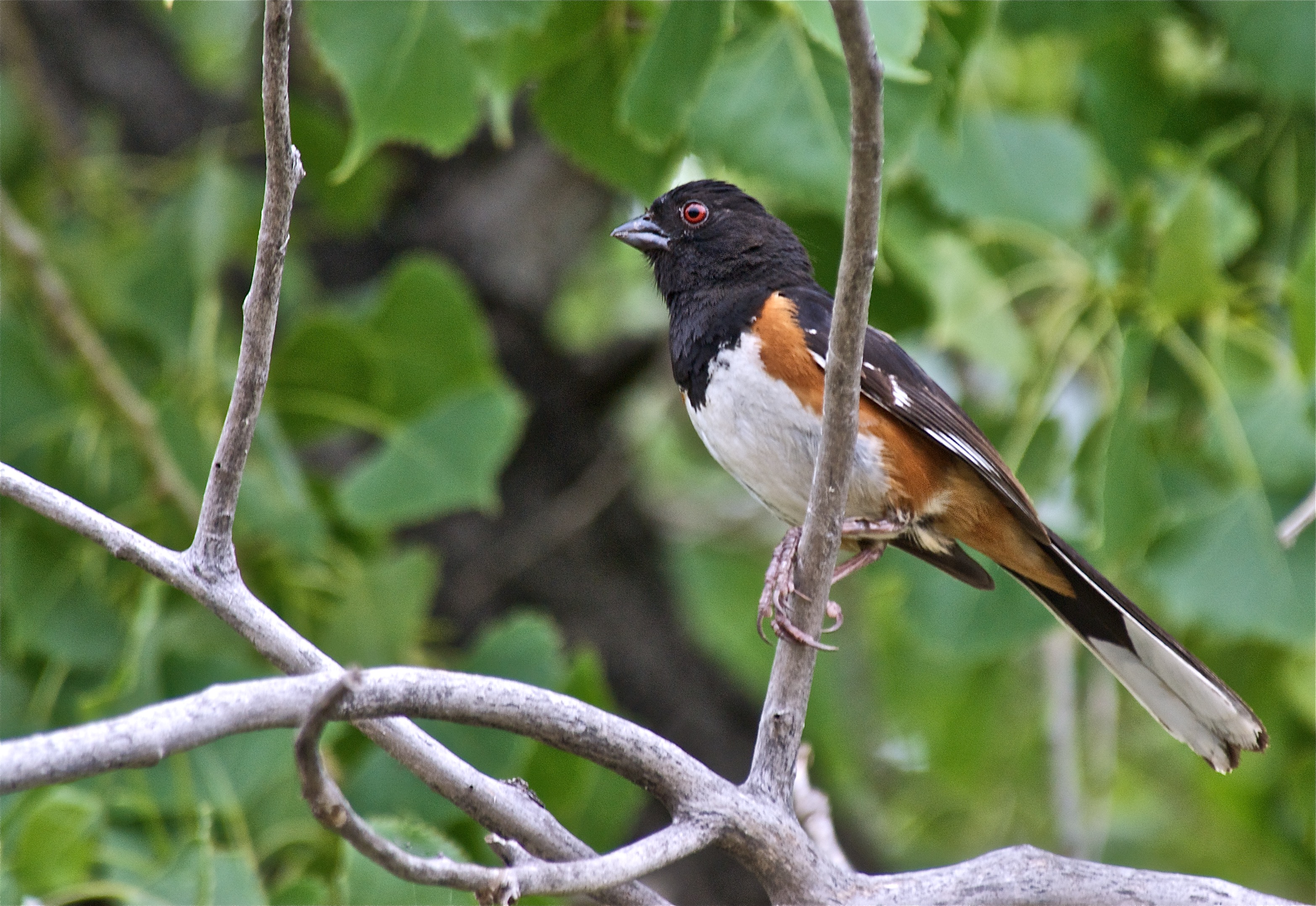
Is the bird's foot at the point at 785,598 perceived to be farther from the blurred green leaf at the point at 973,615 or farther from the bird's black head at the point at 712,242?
the blurred green leaf at the point at 973,615

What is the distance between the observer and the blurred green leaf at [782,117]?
274 cm

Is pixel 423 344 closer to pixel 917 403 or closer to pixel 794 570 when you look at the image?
pixel 917 403

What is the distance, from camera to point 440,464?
3.48 metres

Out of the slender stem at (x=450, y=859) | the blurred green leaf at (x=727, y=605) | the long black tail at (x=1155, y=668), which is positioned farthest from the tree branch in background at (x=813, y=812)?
the blurred green leaf at (x=727, y=605)

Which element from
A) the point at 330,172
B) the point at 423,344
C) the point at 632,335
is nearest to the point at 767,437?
the point at 423,344

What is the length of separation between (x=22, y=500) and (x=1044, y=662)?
3932 millimetres

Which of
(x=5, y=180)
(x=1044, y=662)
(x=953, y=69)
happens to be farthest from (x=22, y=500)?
(x=1044, y=662)

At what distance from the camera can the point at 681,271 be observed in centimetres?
311

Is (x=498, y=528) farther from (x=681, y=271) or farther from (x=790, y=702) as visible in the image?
(x=790, y=702)

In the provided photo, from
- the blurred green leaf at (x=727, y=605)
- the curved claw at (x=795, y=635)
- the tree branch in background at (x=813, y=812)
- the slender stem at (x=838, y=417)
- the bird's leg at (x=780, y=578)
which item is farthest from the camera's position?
the blurred green leaf at (x=727, y=605)

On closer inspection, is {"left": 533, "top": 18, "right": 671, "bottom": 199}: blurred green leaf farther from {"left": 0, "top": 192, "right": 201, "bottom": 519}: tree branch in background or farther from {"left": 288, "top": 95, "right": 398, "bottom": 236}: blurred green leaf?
{"left": 0, "top": 192, "right": 201, "bottom": 519}: tree branch in background

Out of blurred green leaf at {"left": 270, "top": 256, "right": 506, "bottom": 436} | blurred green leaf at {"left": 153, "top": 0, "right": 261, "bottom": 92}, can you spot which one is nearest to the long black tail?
blurred green leaf at {"left": 270, "top": 256, "right": 506, "bottom": 436}

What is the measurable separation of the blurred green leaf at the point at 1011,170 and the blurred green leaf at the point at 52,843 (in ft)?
8.54

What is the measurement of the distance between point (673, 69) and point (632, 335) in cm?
208
